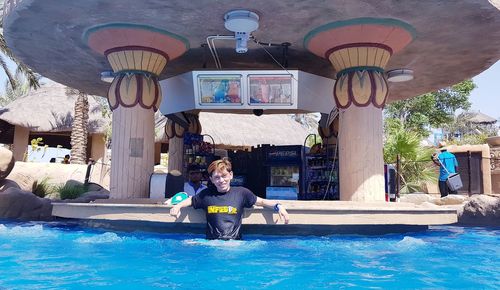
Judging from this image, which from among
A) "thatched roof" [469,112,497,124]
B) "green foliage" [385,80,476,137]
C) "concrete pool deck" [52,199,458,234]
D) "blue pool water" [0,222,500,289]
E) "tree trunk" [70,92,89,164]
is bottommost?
"blue pool water" [0,222,500,289]

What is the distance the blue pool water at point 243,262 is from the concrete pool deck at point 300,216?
0.25 m

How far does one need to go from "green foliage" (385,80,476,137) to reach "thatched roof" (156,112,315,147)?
6887 millimetres

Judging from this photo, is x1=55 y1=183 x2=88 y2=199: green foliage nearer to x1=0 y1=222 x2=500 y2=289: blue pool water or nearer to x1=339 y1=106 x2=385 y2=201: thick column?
x1=0 y1=222 x2=500 y2=289: blue pool water

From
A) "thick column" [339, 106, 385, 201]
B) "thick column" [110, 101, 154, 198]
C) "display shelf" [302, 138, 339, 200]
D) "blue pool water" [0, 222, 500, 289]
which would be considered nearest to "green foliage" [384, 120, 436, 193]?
"display shelf" [302, 138, 339, 200]

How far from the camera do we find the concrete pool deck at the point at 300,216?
22.2 ft

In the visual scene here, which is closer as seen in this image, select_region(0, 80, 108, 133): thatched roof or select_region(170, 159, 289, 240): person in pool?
select_region(170, 159, 289, 240): person in pool

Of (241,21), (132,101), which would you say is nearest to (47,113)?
(132,101)

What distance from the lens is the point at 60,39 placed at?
902cm

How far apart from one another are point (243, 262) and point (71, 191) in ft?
31.9

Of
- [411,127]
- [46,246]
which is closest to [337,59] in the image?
[46,246]

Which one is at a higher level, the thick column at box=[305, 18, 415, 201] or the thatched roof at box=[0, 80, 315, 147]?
the thatched roof at box=[0, 80, 315, 147]

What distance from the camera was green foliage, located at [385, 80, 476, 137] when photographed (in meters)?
25.7

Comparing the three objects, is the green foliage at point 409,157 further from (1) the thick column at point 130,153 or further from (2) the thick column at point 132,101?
(1) the thick column at point 130,153

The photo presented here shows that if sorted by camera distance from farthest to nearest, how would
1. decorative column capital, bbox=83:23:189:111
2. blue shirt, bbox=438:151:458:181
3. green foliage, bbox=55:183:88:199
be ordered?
green foliage, bbox=55:183:88:199, blue shirt, bbox=438:151:458:181, decorative column capital, bbox=83:23:189:111
